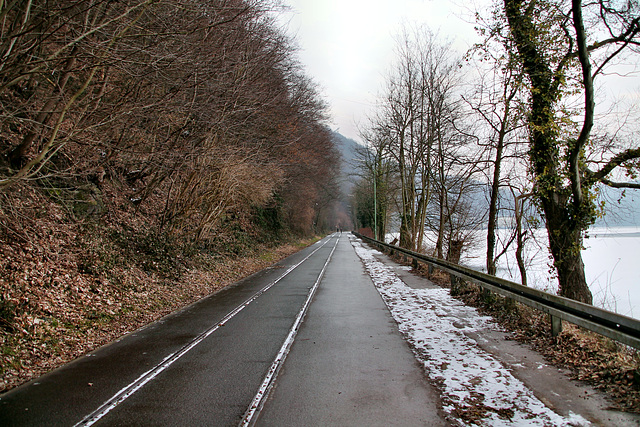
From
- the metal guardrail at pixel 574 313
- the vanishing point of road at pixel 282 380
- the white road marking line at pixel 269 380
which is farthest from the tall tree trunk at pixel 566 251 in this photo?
the white road marking line at pixel 269 380

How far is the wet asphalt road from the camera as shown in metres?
3.96

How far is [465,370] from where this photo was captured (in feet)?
16.9

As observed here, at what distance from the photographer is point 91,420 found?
3.88 meters

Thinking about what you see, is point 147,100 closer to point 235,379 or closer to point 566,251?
point 235,379

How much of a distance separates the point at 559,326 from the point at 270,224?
3003 centimetres

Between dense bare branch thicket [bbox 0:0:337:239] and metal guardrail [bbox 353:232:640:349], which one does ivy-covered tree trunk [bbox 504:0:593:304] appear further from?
dense bare branch thicket [bbox 0:0:337:239]

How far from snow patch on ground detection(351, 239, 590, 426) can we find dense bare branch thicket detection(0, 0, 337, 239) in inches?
262

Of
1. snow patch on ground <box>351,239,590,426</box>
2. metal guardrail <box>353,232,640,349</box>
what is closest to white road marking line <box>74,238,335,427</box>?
snow patch on ground <box>351,239,590,426</box>

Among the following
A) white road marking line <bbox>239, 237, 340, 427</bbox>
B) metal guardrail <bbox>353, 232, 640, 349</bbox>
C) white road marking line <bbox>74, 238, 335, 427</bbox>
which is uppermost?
metal guardrail <bbox>353, 232, 640, 349</bbox>

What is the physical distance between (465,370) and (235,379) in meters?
2.92

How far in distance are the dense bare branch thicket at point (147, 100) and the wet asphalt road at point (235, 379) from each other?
338 cm

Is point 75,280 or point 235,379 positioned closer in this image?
point 235,379

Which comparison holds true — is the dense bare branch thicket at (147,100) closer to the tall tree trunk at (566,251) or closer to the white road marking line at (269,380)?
the white road marking line at (269,380)

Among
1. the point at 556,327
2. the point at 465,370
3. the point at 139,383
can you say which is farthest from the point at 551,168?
the point at 139,383
